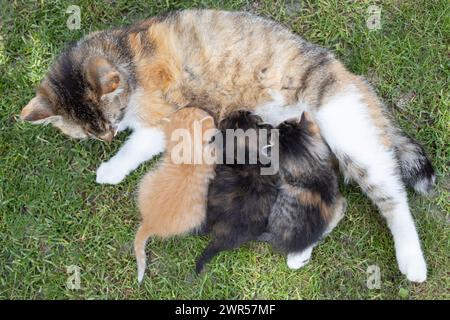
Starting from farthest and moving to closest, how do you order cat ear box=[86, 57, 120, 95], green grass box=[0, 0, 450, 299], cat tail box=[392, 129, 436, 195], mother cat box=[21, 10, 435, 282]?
green grass box=[0, 0, 450, 299], cat tail box=[392, 129, 436, 195], mother cat box=[21, 10, 435, 282], cat ear box=[86, 57, 120, 95]

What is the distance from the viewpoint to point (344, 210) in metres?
2.79

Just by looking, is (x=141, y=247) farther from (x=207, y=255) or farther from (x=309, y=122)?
(x=309, y=122)

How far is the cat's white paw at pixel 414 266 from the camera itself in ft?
8.86

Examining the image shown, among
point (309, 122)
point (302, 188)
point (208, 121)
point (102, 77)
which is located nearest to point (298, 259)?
point (302, 188)

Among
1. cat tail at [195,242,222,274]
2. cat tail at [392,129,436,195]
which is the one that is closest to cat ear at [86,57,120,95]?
cat tail at [195,242,222,274]

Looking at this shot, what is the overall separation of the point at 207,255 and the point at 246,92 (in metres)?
0.91

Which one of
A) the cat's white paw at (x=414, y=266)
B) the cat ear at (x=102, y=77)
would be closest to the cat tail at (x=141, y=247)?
the cat ear at (x=102, y=77)

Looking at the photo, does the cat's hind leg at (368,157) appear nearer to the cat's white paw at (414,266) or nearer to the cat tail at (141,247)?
the cat's white paw at (414,266)

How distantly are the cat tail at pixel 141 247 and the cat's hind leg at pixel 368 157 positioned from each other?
1.09m

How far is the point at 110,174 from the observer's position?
289cm

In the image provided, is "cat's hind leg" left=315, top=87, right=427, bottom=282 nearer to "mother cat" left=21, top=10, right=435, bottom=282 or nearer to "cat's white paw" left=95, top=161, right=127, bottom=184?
"mother cat" left=21, top=10, right=435, bottom=282

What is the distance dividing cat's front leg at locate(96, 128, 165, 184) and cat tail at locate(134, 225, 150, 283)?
0.40 meters

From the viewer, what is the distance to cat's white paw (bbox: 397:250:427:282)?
2699 millimetres
